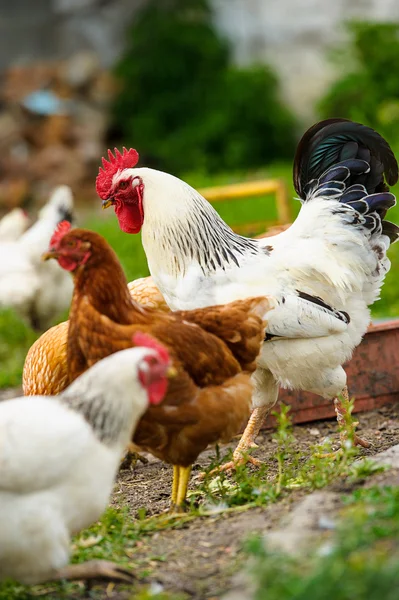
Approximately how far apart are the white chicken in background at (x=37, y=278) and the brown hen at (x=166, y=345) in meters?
4.36

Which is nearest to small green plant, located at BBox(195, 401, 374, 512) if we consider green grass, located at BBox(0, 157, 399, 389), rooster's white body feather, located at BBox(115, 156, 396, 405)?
rooster's white body feather, located at BBox(115, 156, 396, 405)

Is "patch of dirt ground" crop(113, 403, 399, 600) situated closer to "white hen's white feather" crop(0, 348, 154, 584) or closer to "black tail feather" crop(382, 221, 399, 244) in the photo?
"white hen's white feather" crop(0, 348, 154, 584)

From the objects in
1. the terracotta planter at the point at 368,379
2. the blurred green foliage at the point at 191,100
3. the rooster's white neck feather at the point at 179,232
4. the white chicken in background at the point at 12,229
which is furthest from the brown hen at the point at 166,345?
the blurred green foliage at the point at 191,100

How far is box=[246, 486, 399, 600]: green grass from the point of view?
2.77 metres

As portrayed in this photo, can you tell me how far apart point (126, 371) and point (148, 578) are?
0.81 m

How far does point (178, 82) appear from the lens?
1655 centimetres

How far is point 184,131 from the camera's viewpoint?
16266 mm

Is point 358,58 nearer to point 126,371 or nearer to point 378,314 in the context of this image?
point 378,314

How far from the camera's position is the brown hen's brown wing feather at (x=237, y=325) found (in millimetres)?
4348

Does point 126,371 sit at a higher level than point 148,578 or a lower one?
higher

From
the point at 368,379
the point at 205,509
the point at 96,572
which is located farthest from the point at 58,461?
the point at 368,379

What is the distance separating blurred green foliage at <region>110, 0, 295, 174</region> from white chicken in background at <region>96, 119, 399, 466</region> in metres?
10.4

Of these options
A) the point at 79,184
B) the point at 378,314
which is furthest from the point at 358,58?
the point at 378,314

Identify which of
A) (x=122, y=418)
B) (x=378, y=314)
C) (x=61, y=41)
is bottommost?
Result: (x=378, y=314)
